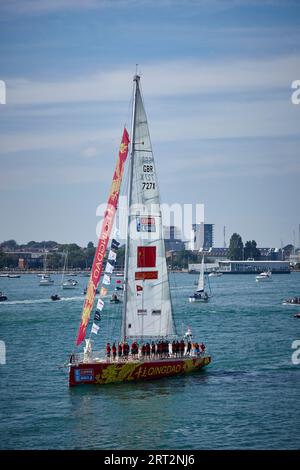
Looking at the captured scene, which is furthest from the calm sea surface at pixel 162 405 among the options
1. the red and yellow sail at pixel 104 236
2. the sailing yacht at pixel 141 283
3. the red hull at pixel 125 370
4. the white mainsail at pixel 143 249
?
the red and yellow sail at pixel 104 236

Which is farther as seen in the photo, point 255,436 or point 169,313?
point 169,313

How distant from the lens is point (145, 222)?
2052 inches

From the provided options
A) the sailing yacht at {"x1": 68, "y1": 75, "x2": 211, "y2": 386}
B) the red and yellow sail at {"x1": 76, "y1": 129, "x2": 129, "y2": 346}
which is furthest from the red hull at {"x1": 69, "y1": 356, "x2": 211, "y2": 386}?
the red and yellow sail at {"x1": 76, "y1": 129, "x2": 129, "y2": 346}

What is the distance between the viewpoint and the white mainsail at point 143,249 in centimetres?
5169

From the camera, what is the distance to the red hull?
160 feet

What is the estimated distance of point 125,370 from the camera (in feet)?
163

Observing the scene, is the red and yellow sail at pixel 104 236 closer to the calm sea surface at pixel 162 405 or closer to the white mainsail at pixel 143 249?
the white mainsail at pixel 143 249

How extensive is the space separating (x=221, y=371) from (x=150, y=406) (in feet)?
37.7

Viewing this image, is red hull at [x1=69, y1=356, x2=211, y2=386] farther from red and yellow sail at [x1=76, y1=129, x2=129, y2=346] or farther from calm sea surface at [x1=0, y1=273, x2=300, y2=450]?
red and yellow sail at [x1=76, y1=129, x2=129, y2=346]

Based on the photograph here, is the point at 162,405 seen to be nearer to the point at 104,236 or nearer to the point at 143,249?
the point at 104,236

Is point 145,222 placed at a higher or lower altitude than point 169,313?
higher

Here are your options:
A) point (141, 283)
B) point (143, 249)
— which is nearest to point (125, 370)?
point (141, 283)
